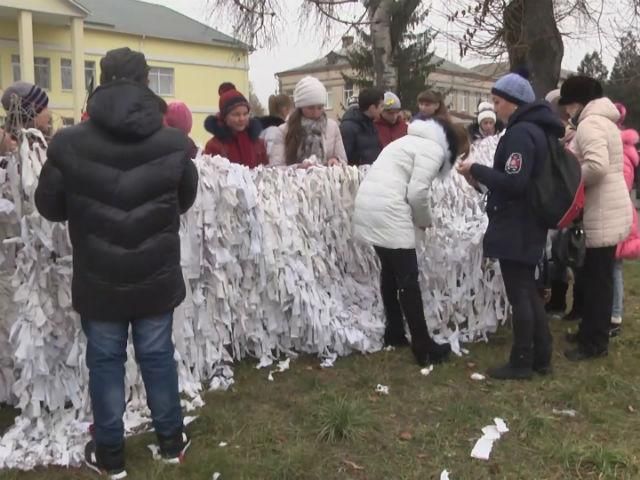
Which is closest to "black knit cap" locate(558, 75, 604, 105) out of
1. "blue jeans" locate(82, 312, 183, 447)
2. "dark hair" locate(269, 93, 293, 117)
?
"dark hair" locate(269, 93, 293, 117)

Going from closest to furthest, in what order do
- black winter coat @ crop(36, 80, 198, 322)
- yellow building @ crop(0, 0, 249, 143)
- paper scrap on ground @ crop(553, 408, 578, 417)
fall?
black winter coat @ crop(36, 80, 198, 322), paper scrap on ground @ crop(553, 408, 578, 417), yellow building @ crop(0, 0, 249, 143)

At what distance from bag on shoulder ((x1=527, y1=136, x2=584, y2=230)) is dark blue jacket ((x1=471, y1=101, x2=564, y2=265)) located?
1.7 inches

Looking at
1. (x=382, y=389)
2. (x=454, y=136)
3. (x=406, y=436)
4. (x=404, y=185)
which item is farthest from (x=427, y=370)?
(x=454, y=136)

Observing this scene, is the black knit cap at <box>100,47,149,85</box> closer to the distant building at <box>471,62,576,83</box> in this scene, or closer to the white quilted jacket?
the white quilted jacket

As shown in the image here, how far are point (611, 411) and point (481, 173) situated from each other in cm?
152

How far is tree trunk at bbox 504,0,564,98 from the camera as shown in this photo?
33.6 feet

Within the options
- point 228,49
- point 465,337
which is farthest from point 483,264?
point 228,49

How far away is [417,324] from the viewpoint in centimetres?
450

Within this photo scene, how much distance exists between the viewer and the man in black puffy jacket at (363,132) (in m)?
5.91

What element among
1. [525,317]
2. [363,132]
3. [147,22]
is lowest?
[525,317]

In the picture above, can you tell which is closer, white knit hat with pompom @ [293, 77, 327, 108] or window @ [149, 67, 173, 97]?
white knit hat with pompom @ [293, 77, 327, 108]

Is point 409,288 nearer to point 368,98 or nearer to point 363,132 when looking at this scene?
point 363,132

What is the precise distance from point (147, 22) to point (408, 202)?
36.6 m

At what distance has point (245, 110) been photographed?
503 cm
